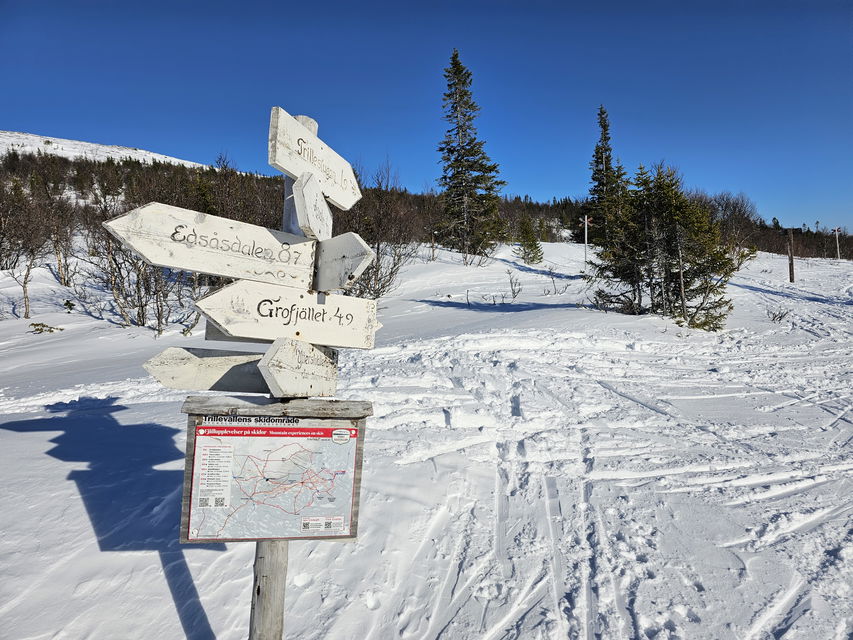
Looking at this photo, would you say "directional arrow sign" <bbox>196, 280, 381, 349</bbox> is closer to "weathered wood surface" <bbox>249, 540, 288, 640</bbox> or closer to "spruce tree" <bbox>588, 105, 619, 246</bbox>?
"weathered wood surface" <bbox>249, 540, 288, 640</bbox>

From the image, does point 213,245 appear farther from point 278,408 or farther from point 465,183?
point 465,183

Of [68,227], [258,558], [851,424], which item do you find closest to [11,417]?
[258,558]

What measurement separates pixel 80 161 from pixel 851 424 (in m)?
72.7

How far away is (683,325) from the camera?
34.9 feet

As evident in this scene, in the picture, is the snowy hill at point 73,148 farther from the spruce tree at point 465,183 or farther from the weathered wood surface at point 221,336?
the weathered wood surface at point 221,336

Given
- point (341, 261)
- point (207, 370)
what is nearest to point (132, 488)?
point (207, 370)

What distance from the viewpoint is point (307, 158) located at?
212 centimetres

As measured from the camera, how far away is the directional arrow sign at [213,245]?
1.74 meters

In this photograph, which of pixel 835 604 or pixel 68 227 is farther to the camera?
pixel 68 227

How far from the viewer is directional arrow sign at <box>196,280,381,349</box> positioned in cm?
184

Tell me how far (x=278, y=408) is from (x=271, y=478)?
305 millimetres

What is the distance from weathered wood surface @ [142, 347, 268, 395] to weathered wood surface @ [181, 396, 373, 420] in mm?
118

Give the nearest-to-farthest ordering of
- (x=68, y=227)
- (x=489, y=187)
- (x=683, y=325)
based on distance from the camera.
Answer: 1. (x=683, y=325)
2. (x=68, y=227)
3. (x=489, y=187)

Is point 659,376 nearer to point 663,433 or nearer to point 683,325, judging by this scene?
point 663,433
